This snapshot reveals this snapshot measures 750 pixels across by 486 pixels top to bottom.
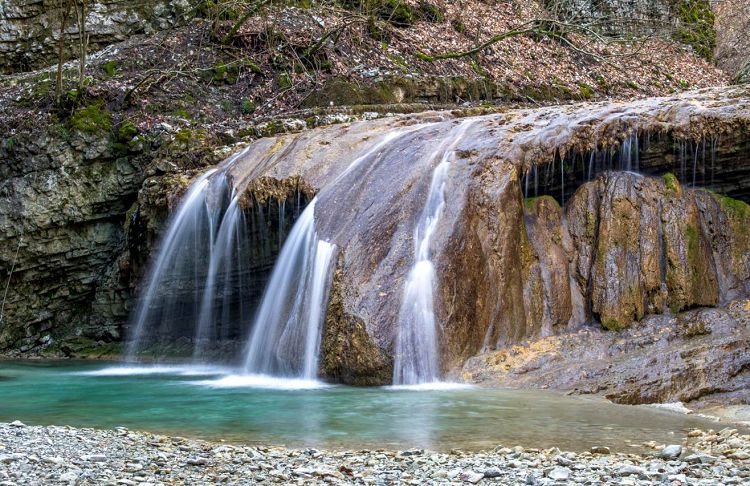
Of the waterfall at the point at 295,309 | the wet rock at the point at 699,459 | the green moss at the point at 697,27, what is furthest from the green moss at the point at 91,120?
the green moss at the point at 697,27

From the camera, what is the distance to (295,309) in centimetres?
1001

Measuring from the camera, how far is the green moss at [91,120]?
47.0 ft

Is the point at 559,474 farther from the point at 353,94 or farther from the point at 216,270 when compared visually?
the point at 353,94

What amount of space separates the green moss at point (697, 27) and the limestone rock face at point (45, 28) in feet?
46.6

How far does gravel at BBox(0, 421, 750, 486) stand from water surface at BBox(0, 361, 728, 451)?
41 centimetres

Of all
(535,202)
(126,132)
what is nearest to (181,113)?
(126,132)

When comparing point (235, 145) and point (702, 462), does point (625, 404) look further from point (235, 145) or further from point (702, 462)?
point (235, 145)

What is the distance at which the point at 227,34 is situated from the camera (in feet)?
56.9

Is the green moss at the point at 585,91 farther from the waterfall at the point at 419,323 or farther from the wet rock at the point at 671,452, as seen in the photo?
the wet rock at the point at 671,452

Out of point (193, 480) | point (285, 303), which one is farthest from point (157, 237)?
point (193, 480)

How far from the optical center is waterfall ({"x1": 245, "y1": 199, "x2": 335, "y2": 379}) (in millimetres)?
9586

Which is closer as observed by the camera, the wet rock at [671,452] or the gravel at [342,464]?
the gravel at [342,464]

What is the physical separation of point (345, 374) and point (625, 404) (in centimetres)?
293

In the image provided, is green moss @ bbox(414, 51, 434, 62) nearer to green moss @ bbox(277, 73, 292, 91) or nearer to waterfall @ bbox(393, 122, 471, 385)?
green moss @ bbox(277, 73, 292, 91)
